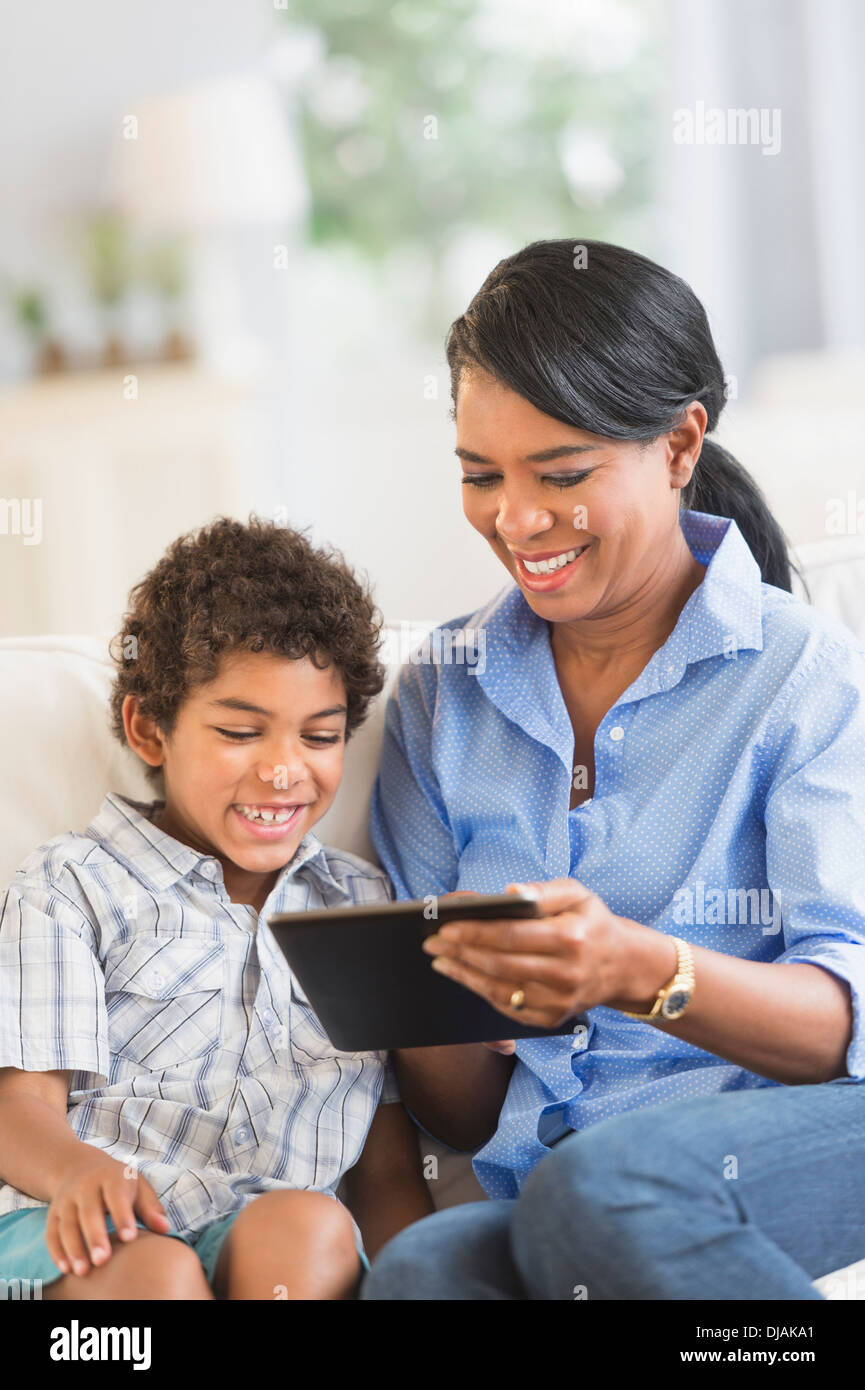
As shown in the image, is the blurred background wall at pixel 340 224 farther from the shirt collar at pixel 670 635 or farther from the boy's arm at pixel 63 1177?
the boy's arm at pixel 63 1177

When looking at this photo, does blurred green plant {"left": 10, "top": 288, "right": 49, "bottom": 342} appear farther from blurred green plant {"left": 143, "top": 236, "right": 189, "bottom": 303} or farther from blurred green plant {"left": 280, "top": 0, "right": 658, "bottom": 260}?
blurred green plant {"left": 280, "top": 0, "right": 658, "bottom": 260}

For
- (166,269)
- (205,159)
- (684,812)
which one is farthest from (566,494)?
(166,269)

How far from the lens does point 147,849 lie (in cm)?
143

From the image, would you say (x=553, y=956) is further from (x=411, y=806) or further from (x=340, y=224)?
(x=340, y=224)

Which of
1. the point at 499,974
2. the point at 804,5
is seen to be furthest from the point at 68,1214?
the point at 804,5

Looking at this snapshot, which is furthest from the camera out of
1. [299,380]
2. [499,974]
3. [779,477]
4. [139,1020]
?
[299,380]

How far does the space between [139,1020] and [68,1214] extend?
242 millimetres

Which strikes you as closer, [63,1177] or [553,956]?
[553,956]

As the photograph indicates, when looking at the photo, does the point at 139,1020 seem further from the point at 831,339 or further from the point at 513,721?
the point at 831,339

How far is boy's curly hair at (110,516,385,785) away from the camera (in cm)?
145

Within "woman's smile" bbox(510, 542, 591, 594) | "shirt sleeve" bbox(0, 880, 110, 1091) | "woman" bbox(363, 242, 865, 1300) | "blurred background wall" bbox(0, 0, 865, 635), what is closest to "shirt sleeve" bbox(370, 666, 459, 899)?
"woman" bbox(363, 242, 865, 1300)

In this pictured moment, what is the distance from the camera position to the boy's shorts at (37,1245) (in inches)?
45.8

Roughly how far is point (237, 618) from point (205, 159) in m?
2.70

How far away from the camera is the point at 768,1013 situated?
44.9 inches
